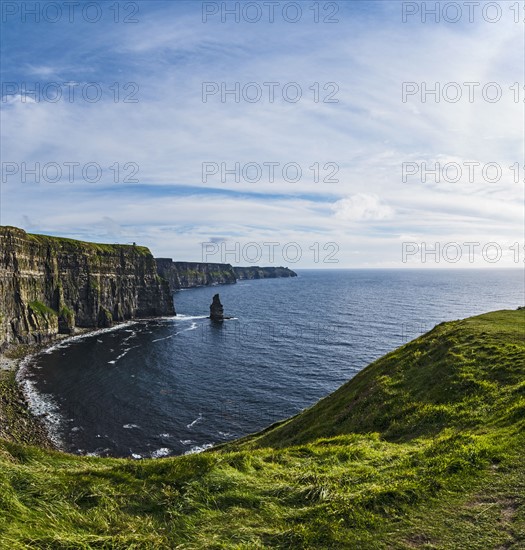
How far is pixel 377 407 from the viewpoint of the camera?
87.3ft

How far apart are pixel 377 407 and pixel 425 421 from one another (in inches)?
212

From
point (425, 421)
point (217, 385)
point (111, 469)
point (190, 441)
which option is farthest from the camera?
point (217, 385)

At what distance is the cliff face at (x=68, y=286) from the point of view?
97.1m

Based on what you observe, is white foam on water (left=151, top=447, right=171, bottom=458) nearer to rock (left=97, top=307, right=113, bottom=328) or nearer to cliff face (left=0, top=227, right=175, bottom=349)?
cliff face (left=0, top=227, right=175, bottom=349)

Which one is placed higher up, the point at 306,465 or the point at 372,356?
the point at 306,465

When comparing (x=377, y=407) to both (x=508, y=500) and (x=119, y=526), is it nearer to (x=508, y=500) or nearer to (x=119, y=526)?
(x=508, y=500)

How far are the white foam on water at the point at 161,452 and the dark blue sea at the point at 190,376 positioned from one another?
0.13 m

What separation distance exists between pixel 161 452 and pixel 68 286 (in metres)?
94.8

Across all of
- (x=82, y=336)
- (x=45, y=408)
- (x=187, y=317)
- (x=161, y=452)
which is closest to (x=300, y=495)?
(x=161, y=452)

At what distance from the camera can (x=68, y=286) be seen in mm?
126375

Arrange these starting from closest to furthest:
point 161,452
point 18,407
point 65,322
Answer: point 161,452 → point 18,407 → point 65,322

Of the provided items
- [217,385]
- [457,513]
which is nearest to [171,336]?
[217,385]

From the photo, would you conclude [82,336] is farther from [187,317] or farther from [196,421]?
[196,421]

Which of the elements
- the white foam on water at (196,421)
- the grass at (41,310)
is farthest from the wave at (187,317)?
the white foam on water at (196,421)
